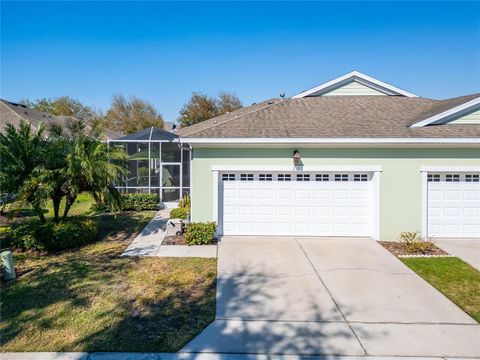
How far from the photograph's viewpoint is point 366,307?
5.78 metres

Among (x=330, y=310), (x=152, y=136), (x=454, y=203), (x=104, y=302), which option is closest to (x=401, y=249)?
(x=454, y=203)

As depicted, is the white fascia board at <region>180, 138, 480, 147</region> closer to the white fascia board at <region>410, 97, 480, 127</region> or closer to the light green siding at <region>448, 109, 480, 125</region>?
the white fascia board at <region>410, 97, 480, 127</region>

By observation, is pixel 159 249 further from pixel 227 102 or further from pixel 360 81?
pixel 227 102

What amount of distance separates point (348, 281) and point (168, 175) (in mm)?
11466

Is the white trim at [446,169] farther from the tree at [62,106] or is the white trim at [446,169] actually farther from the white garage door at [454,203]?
the tree at [62,106]

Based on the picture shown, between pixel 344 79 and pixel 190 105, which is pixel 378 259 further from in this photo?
pixel 190 105

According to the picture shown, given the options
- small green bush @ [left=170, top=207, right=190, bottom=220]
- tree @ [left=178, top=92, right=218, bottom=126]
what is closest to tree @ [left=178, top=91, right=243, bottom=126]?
tree @ [left=178, top=92, right=218, bottom=126]

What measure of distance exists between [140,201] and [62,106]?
44.5 metres

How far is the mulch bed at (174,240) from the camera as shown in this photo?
9602 millimetres

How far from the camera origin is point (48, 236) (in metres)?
8.72

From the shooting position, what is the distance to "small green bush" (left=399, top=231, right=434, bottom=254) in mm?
9015

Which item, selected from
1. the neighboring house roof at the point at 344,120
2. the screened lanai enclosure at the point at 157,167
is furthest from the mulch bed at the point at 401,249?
the screened lanai enclosure at the point at 157,167

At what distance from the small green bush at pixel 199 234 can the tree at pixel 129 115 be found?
38.8 metres

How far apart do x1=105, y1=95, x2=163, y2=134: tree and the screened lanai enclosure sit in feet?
101
